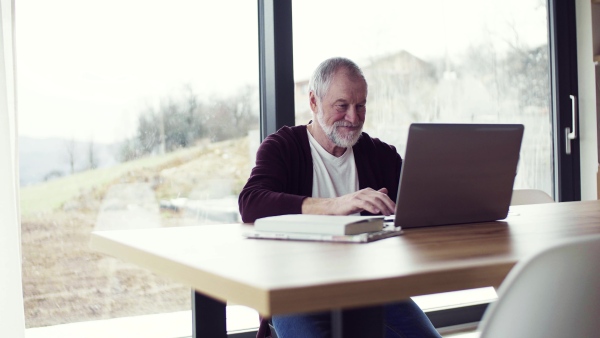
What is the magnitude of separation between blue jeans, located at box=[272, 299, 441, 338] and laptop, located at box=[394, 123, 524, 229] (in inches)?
10.5

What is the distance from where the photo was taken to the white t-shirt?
216 cm

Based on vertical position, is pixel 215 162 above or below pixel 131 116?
below

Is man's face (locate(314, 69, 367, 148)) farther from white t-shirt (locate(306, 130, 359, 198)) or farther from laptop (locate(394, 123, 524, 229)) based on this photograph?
laptop (locate(394, 123, 524, 229))

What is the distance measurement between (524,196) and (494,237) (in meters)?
1.26

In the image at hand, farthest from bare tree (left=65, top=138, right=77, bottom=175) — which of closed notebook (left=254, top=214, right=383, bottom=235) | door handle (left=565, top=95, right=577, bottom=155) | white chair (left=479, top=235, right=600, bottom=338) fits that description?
door handle (left=565, top=95, right=577, bottom=155)

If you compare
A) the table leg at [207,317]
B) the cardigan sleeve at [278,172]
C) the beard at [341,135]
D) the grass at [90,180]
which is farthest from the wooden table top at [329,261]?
the grass at [90,180]

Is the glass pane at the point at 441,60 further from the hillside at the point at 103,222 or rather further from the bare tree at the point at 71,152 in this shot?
the bare tree at the point at 71,152

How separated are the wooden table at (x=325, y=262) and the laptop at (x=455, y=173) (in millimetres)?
44

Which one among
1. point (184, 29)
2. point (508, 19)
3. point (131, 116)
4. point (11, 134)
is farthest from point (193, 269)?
point (508, 19)

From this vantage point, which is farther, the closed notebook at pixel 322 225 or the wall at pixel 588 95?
the wall at pixel 588 95

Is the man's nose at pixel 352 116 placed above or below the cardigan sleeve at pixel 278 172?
above

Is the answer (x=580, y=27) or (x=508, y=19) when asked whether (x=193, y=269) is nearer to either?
(x=508, y=19)

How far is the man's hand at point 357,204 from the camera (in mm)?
1576

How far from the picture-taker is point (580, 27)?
3.80m
